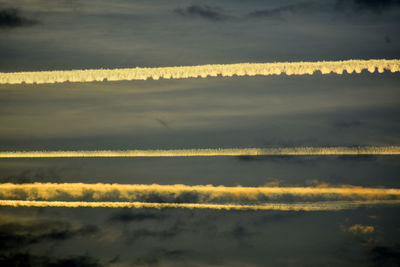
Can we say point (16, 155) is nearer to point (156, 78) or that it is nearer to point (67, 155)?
point (67, 155)

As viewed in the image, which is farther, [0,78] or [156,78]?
[0,78]

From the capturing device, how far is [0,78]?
403ft

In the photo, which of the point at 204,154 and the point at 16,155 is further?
the point at 16,155

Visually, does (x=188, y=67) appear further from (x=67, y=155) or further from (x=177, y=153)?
(x=67, y=155)

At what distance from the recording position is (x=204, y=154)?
386ft

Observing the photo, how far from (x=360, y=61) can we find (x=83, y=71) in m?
32.0

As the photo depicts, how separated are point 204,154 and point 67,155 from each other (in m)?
16.9

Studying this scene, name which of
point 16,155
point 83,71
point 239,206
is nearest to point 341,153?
point 239,206


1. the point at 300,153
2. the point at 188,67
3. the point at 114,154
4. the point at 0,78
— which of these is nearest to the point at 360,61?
the point at 300,153

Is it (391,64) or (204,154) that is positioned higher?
(391,64)

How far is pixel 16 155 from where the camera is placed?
126 meters

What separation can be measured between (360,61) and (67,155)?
36071mm

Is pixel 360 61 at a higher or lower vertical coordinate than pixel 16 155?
higher

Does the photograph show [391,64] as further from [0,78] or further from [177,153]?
[0,78]
